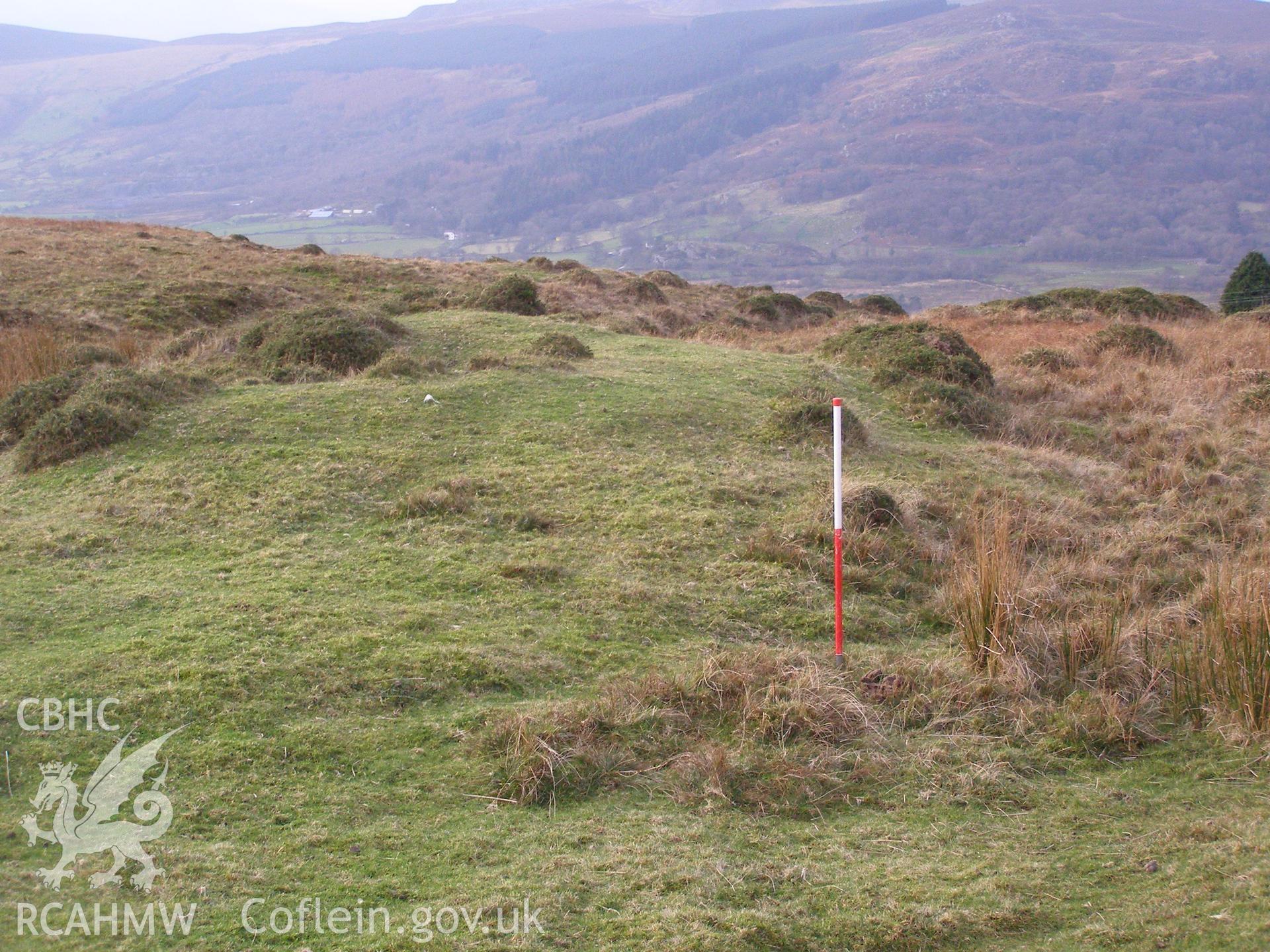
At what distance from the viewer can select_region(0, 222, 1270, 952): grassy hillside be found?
12.8 ft

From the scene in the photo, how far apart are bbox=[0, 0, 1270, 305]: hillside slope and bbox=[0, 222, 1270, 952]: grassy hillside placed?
60.1 metres

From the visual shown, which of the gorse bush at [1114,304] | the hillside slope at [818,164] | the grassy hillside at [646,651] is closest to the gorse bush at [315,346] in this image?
the grassy hillside at [646,651]

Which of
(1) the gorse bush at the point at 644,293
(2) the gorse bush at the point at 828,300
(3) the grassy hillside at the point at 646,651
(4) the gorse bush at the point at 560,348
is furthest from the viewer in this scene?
(2) the gorse bush at the point at 828,300

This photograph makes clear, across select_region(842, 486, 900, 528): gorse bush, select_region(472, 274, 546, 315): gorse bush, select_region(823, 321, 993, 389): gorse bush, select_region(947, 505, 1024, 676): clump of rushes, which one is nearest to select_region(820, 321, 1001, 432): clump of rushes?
select_region(823, 321, 993, 389): gorse bush

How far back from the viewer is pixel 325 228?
9638 cm

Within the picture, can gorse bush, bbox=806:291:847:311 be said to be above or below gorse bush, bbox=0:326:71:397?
below

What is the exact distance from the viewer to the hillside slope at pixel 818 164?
94250 mm

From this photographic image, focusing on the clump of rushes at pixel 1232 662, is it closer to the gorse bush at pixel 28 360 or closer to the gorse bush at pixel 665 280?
the gorse bush at pixel 28 360

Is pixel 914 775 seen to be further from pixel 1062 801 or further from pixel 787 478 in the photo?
pixel 787 478

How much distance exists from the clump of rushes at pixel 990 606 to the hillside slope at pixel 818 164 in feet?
209

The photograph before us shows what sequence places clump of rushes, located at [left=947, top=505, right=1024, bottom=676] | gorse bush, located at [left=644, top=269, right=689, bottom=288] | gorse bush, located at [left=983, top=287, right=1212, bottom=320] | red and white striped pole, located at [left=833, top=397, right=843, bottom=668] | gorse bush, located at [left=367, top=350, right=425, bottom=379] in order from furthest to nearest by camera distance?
gorse bush, located at [left=644, top=269, right=689, bottom=288] → gorse bush, located at [left=983, top=287, right=1212, bottom=320] → gorse bush, located at [left=367, top=350, right=425, bottom=379] → red and white striped pole, located at [left=833, top=397, right=843, bottom=668] → clump of rushes, located at [left=947, top=505, right=1024, bottom=676]

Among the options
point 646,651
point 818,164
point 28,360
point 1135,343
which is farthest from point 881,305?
point 818,164

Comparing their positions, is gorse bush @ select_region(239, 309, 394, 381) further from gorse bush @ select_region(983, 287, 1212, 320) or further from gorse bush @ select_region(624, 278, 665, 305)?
gorse bush @ select_region(983, 287, 1212, 320)

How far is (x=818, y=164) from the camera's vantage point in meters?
135
